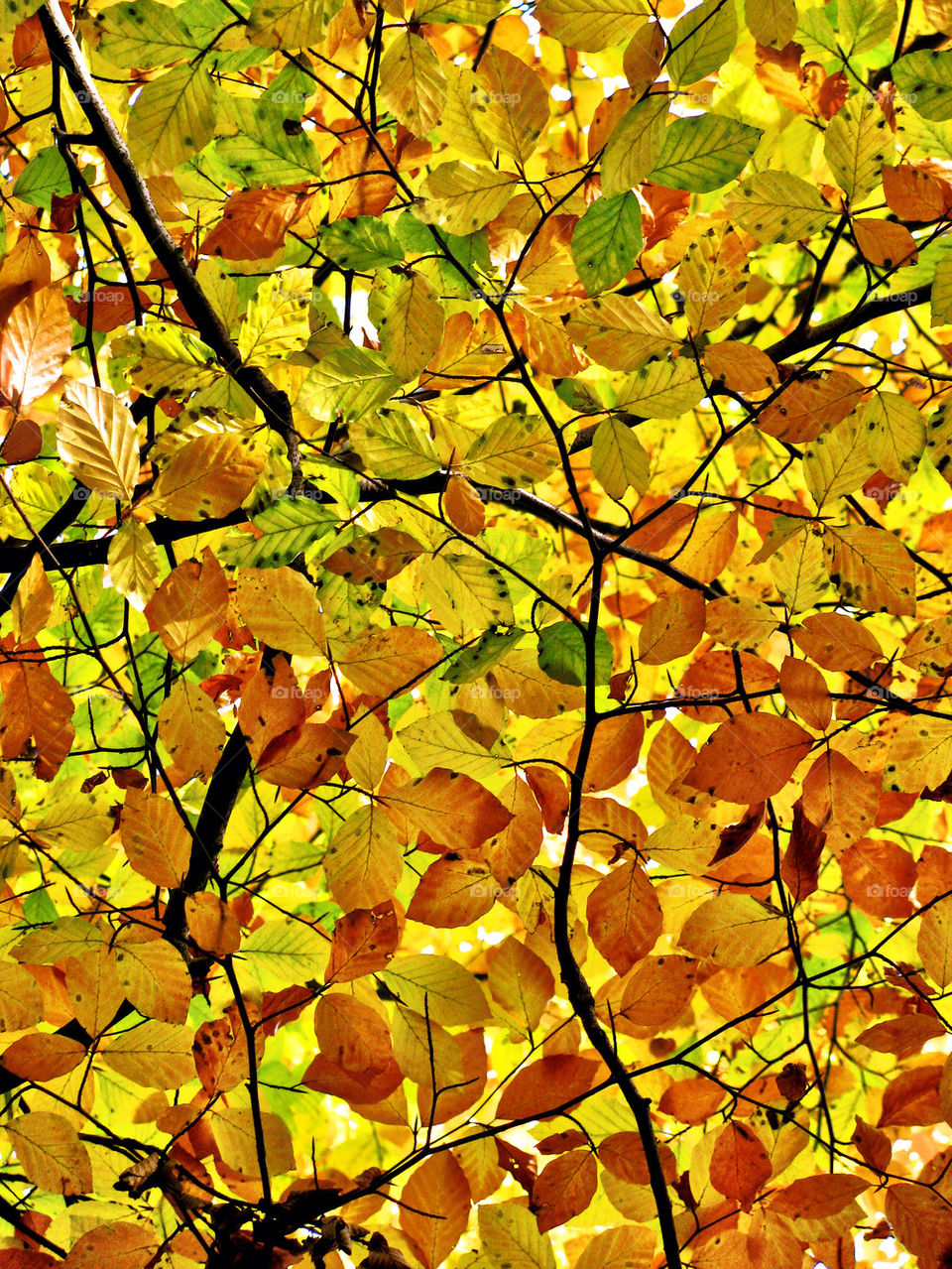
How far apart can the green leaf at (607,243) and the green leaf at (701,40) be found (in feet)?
0.30

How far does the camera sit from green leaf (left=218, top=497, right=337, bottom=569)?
2.51ft

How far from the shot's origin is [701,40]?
27.0 inches

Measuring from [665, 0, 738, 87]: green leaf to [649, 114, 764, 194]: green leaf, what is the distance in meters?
0.03

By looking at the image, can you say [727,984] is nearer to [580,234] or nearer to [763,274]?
[580,234]

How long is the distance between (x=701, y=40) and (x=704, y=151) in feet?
0.24

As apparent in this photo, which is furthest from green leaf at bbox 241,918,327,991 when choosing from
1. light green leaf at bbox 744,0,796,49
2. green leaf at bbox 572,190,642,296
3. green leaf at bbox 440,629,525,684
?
light green leaf at bbox 744,0,796,49

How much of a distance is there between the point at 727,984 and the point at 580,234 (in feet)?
3.18

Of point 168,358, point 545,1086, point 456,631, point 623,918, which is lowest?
point 545,1086

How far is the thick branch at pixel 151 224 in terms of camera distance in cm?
93

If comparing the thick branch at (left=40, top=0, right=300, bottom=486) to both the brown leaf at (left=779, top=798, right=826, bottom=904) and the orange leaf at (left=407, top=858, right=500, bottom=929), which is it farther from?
the brown leaf at (left=779, top=798, right=826, bottom=904)

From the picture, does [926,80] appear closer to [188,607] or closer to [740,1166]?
[188,607]

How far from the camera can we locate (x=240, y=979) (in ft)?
3.35

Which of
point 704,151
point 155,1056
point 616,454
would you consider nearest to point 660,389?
point 616,454

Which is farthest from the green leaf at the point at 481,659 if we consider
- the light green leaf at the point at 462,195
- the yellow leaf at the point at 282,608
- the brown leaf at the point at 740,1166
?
the brown leaf at the point at 740,1166
